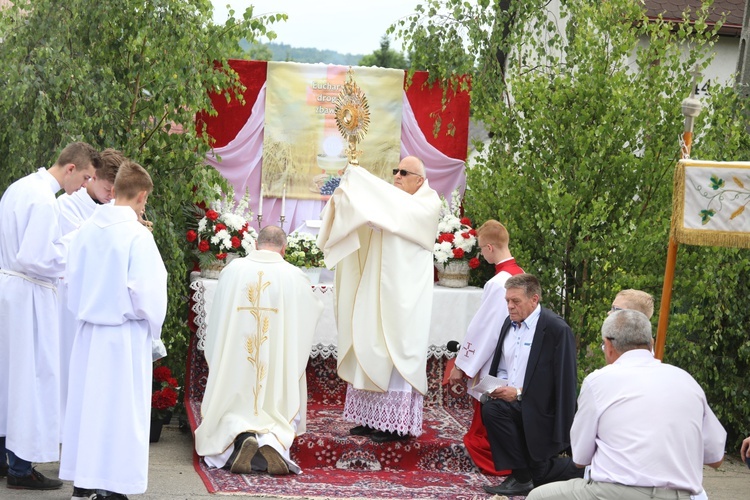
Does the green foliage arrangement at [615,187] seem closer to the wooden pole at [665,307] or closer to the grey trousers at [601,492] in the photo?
the wooden pole at [665,307]

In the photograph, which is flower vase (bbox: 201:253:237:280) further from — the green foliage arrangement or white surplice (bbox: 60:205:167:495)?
white surplice (bbox: 60:205:167:495)

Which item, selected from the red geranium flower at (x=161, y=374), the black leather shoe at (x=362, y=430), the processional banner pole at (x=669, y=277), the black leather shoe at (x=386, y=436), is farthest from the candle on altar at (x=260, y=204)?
the processional banner pole at (x=669, y=277)

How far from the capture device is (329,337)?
9.55 meters

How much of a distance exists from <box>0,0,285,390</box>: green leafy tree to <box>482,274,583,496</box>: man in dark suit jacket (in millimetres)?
2983

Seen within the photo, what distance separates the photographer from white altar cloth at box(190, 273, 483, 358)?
9.49 metres

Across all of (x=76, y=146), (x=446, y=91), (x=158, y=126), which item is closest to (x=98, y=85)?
(x=158, y=126)

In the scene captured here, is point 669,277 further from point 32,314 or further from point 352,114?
point 32,314

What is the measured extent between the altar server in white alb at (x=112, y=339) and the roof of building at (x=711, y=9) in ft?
43.7

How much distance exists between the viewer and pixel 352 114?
8750mm

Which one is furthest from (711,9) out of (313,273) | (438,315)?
(313,273)

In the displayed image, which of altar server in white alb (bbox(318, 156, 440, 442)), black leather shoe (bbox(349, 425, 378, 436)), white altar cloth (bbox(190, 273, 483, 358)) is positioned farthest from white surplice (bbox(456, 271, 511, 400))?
white altar cloth (bbox(190, 273, 483, 358))


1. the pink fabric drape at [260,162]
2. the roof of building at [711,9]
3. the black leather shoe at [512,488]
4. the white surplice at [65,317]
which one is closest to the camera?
the white surplice at [65,317]

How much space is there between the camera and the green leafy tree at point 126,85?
27.0ft

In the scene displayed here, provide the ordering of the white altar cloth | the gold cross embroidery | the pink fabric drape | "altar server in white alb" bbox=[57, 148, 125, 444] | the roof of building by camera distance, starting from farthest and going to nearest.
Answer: the roof of building < the pink fabric drape < the white altar cloth < the gold cross embroidery < "altar server in white alb" bbox=[57, 148, 125, 444]
